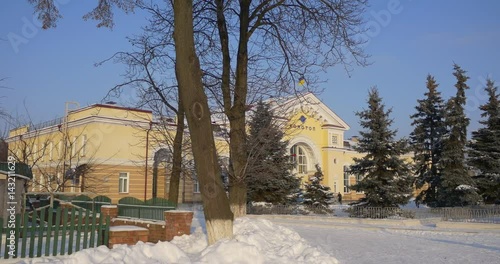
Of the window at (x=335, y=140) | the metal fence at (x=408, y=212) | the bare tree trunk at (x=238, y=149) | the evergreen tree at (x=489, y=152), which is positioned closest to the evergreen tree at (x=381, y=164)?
the metal fence at (x=408, y=212)

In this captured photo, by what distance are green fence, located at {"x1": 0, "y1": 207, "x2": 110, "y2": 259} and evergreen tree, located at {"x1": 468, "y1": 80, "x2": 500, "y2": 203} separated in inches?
1107

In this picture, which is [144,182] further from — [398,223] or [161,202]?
[161,202]

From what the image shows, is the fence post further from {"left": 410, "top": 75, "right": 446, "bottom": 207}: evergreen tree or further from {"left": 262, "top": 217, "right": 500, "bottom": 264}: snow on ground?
{"left": 410, "top": 75, "right": 446, "bottom": 207}: evergreen tree

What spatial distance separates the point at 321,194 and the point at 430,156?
881 cm

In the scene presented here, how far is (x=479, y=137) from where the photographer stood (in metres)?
32.1

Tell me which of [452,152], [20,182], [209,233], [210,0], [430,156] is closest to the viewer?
[209,233]

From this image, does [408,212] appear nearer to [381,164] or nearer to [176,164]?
[381,164]

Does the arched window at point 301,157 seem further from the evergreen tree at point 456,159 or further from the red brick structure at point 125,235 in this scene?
the red brick structure at point 125,235

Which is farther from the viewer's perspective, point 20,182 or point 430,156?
point 430,156

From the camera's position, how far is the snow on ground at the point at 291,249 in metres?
8.11

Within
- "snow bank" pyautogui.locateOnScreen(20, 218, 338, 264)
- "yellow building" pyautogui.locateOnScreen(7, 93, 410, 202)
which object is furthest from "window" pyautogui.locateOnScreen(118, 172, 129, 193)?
"snow bank" pyautogui.locateOnScreen(20, 218, 338, 264)

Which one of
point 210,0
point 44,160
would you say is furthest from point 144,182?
point 210,0

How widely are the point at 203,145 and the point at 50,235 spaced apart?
3.26 m

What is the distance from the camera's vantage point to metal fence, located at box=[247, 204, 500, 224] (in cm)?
2356
